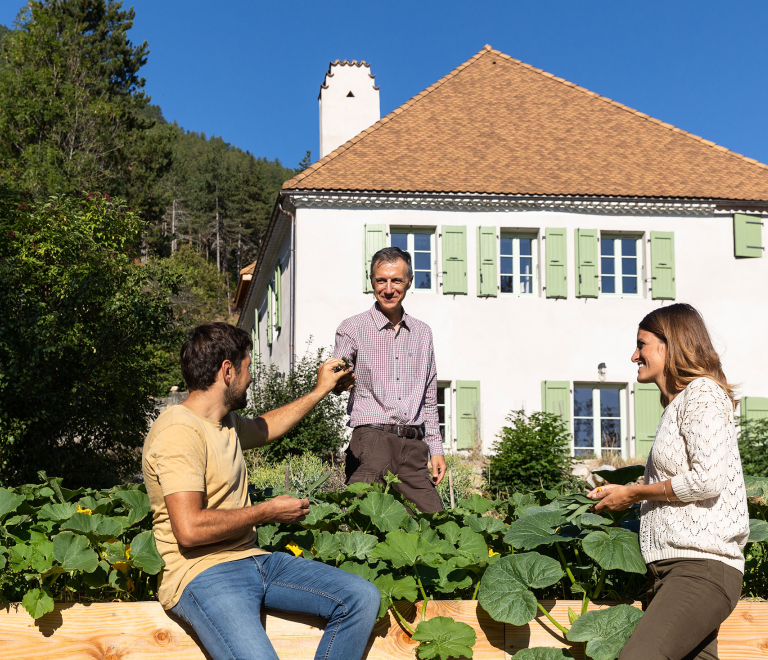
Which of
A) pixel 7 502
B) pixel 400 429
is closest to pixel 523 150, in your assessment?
pixel 400 429

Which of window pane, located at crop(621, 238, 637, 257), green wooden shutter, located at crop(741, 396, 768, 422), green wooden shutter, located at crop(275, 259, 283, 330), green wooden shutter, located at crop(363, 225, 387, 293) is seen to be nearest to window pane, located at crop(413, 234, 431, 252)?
green wooden shutter, located at crop(363, 225, 387, 293)

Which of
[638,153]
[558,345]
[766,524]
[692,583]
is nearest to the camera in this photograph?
[692,583]

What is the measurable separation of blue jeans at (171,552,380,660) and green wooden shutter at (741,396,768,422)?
50.3ft

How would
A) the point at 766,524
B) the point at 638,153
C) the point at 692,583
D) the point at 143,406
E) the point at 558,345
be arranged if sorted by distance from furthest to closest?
the point at 638,153
the point at 558,345
the point at 143,406
the point at 766,524
the point at 692,583

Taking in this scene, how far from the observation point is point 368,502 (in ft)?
9.92

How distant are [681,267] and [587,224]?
7.05 feet

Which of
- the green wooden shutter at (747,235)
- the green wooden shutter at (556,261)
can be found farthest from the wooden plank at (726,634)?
the green wooden shutter at (747,235)

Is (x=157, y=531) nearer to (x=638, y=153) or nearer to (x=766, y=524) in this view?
(x=766, y=524)

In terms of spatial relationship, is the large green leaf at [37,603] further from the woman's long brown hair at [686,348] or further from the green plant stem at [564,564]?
the woman's long brown hair at [686,348]

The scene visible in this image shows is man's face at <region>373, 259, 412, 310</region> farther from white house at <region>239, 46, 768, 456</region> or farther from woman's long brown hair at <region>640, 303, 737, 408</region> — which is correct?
white house at <region>239, 46, 768, 456</region>

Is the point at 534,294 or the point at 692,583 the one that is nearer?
the point at 692,583

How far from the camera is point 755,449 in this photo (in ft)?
45.3

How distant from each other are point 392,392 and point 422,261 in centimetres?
1228

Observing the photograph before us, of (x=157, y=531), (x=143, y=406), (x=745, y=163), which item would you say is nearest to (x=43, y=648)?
(x=157, y=531)
